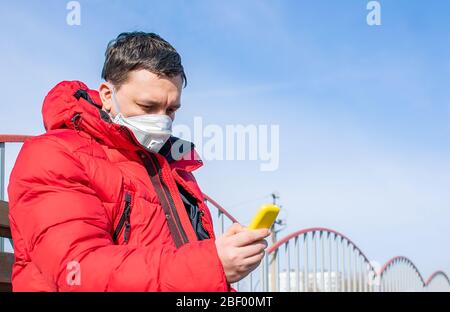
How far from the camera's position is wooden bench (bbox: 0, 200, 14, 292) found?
8.03 ft

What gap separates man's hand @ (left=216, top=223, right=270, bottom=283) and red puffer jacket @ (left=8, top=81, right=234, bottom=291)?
0.02 m

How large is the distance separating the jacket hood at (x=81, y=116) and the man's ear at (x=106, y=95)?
0.7 inches

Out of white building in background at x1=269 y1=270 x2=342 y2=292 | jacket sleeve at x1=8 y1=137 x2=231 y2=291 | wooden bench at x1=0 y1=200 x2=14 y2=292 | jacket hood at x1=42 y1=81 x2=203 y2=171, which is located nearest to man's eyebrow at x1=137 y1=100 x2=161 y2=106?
jacket hood at x1=42 y1=81 x2=203 y2=171

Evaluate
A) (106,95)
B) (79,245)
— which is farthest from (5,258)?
(79,245)

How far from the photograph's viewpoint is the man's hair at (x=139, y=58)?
6.30 feet

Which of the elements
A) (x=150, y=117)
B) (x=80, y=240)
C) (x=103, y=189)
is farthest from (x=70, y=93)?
Result: (x=80, y=240)

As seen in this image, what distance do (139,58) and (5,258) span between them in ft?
3.64

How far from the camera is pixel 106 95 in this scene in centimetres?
204

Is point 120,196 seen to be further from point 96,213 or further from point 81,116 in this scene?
point 81,116

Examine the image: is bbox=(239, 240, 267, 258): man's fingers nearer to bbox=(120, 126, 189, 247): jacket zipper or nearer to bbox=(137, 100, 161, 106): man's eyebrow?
bbox=(120, 126, 189, 247): jacket zipper
